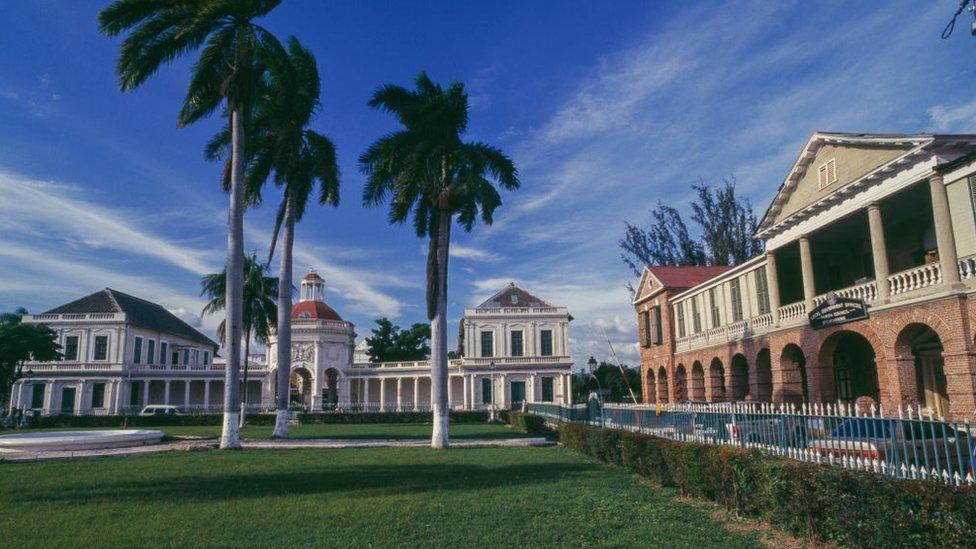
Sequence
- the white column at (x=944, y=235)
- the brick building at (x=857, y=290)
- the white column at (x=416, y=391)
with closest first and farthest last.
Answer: the white column at (x=944, y=235) → the brick building at (x=857, y=290) → the white column at (x=416, y=391)

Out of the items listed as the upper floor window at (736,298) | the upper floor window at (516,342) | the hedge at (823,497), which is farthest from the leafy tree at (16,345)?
the hedge at (823,497)

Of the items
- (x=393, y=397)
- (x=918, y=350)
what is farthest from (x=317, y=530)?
(x=393, y=397)

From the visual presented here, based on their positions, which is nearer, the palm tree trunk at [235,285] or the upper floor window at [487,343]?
the palm tree trunk at [235,285]

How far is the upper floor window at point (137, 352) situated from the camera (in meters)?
54.9

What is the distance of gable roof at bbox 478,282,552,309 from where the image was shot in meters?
54.8

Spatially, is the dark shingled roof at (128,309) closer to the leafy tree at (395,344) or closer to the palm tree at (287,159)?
the leafy tree at (395,344)

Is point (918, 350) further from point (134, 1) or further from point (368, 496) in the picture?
point (134, 1)

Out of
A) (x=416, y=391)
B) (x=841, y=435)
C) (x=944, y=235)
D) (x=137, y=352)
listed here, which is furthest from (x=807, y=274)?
(x=137, y=352)

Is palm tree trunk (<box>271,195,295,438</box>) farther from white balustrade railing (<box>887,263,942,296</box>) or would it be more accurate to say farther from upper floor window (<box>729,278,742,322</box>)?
white balustrade railing (<box>887,263,942,296</box>)

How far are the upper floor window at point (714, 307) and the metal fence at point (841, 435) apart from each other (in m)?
15.1

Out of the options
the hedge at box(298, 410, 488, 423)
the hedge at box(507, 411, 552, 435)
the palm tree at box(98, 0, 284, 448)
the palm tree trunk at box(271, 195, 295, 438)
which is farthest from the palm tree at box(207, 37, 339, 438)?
the hedge at box(298, 410, 488, 423)

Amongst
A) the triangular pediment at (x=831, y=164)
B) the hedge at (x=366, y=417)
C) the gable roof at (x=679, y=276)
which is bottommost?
the hedge at (x=366, y=417)

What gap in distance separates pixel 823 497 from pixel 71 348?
6023 cm

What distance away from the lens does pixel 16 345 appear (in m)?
38.0
